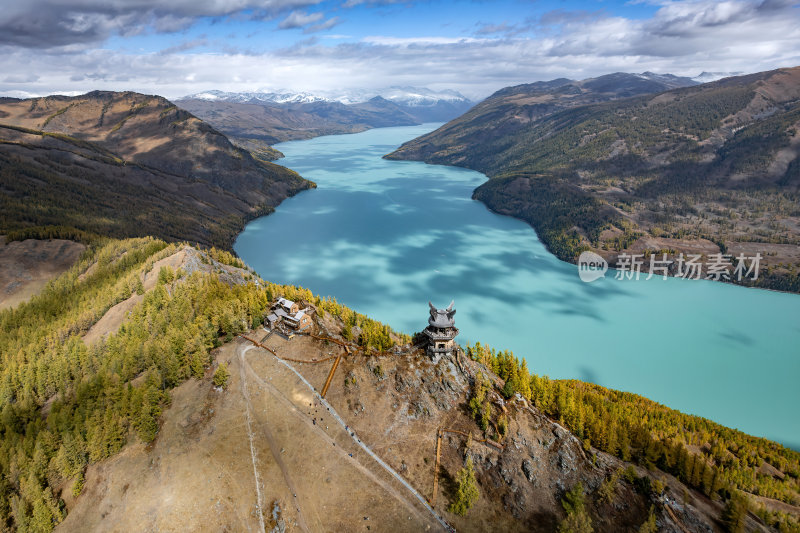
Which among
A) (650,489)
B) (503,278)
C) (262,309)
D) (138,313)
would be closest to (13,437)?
(138,313)

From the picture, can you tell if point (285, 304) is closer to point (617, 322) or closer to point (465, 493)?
point (465, 493)

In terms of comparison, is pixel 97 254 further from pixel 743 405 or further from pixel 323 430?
pixel 743 405

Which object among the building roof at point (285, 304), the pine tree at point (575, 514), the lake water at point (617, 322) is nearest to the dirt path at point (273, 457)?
the building roof at point (285, 304)

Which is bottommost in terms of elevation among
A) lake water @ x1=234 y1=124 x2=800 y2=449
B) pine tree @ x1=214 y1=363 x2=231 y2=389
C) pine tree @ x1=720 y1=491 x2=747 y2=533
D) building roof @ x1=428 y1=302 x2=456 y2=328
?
lake water @ x1=234 y1=124 x2=800 y2=449

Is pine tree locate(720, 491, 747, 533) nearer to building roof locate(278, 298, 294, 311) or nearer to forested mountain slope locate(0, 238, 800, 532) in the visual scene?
forested mountain slope locate(0, 238, 800, 532)

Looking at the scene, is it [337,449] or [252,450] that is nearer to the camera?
[252,450]

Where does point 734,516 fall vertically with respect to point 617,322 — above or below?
above

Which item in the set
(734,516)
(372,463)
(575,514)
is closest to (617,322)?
(734,516)

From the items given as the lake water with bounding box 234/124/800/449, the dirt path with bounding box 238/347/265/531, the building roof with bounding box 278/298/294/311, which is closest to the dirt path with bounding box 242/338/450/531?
the dirt path with bounding box 238/347/265/531

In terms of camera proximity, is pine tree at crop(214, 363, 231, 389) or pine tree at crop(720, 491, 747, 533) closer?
pine tree at crop(720, 491, 747, 533)

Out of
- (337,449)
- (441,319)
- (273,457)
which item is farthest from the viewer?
(441,319)

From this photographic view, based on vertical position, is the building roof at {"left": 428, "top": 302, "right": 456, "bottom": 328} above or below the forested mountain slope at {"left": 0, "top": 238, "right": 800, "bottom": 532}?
above
